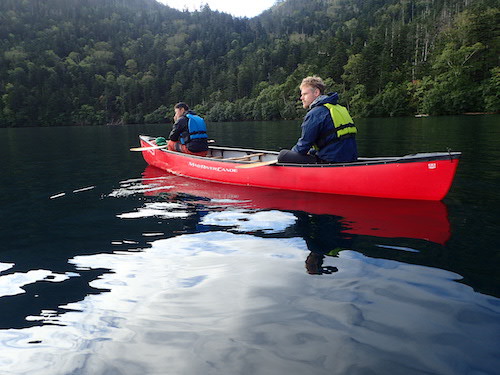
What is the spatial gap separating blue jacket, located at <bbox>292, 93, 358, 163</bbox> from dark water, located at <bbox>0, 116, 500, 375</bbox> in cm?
94

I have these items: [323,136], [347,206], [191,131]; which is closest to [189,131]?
[191,131]

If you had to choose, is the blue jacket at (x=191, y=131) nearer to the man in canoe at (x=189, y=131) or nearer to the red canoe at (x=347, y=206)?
the man in canoe at (x=189, y=131)

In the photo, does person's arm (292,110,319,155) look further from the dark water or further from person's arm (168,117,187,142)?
person's arm (168,117,187,142)

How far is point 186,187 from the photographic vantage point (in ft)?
33.2

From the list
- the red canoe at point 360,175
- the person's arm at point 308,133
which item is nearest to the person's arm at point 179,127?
the red canoe at point 360,175

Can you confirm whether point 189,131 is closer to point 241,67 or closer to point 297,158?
point 297,158

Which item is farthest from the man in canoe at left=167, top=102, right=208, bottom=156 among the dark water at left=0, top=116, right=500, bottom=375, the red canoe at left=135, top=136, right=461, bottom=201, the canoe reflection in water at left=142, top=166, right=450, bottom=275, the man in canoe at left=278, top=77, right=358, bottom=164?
the man in canoe at left=278, top=77, right=358, bottom=164

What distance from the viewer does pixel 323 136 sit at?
7.89 metres

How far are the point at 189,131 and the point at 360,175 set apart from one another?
19.5 feet

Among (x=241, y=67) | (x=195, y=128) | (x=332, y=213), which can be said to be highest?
(x=241, y=67)

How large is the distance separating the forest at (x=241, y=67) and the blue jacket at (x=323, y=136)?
5462cm

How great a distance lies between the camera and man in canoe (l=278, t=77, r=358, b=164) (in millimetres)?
7570

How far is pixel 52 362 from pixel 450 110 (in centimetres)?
6379

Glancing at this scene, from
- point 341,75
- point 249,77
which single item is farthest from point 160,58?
point 341,75
